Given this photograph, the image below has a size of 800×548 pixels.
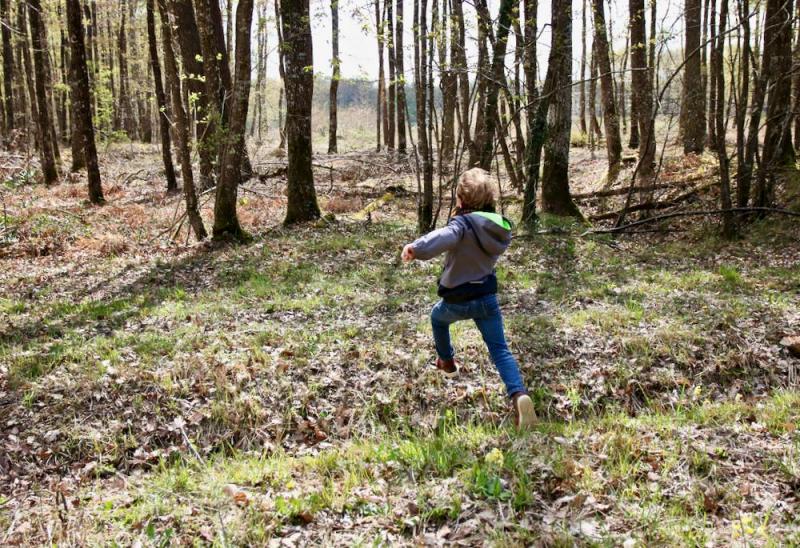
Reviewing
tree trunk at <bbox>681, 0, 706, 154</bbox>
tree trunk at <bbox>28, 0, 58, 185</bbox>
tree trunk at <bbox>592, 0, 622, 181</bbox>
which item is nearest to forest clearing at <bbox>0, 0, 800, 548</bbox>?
tree trunk at <bbox>592, 0, 622, 181</bbox>

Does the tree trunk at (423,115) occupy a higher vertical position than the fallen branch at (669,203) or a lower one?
higher

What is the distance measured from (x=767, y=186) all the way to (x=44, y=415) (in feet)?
41.9

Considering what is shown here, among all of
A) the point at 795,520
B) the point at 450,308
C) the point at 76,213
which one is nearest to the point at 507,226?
the point at 450,308

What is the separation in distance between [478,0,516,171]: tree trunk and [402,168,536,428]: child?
732 cm

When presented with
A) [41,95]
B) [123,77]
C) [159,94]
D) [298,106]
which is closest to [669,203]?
[298,106]

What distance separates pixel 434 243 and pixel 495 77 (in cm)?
833

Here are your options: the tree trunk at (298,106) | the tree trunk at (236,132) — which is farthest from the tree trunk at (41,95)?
the tree trunk at (236,132)

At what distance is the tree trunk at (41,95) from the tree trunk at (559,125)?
44.9 feet

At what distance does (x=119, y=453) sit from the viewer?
16.8 feet

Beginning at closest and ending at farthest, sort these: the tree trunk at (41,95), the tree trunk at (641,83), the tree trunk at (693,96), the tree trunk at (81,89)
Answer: the tree trunk at (641,83) → the tree trunk at (81,89) → the tree trunk at (693,96) → the tree trunk at (41,95)

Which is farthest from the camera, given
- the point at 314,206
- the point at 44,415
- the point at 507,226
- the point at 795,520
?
the point at 314,206

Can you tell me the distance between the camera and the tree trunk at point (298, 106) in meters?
12.4

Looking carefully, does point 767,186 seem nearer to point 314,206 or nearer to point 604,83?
point 604,83

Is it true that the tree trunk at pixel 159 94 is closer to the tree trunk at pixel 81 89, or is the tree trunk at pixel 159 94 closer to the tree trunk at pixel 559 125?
the tree trunk at pixel 81 89
